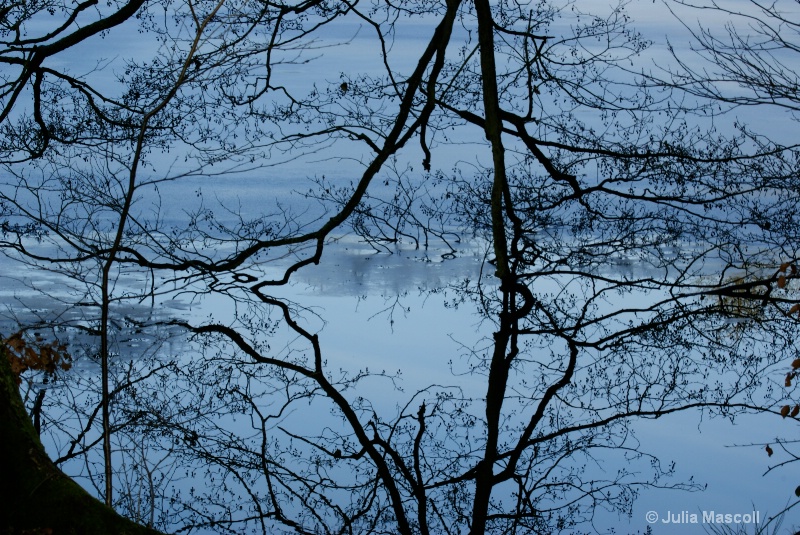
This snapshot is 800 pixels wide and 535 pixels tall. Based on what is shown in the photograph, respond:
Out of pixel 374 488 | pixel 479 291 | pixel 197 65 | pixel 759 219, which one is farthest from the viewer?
pixel 759 219

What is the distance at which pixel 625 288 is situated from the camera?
3.62 m

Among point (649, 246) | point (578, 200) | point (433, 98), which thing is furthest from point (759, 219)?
point (433, 98)

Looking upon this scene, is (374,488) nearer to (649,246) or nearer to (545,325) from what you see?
(545,325)

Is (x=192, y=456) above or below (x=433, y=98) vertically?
below

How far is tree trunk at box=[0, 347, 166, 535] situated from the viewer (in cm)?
184

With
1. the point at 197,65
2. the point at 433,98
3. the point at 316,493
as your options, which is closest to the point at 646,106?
the point at 433,98

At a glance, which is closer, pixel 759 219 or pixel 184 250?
pixel 184 250

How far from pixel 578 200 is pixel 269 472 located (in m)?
1.99

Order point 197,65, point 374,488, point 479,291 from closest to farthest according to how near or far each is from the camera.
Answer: point 197,65 < point 374,488 < point 479,291

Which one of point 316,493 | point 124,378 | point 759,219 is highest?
point 759,219

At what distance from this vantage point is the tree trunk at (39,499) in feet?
6.05

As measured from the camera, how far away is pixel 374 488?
3186 millimetres

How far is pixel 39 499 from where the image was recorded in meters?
1.86

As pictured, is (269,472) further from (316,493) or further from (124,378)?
(124,378)
